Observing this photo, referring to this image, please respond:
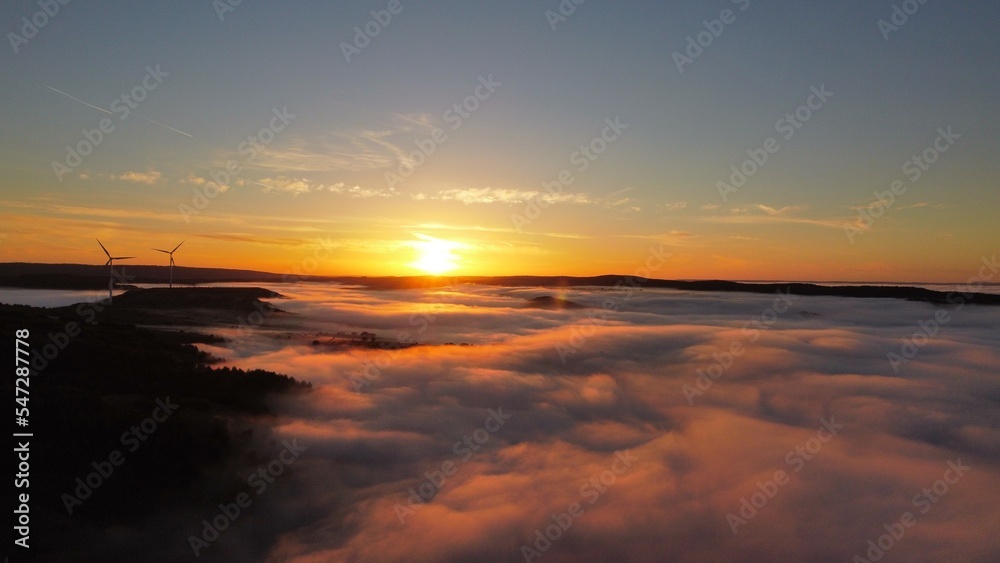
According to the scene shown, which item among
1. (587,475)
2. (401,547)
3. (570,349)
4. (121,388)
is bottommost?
(401,547)

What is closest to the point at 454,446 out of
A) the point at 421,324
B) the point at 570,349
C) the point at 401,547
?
the point at 401,547

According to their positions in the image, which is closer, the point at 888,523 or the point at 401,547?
the point at 401,547

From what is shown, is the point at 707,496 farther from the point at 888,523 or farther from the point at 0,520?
the point at 0,520

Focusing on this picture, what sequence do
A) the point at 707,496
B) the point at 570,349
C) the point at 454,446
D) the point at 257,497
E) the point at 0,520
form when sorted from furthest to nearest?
the point at 570,349
the point at 454,446
the point at 707,496
the point at 257,497
the point at 0,520

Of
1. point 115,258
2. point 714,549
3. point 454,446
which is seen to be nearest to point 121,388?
point 454,446

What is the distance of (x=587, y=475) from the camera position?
17422 millimetres

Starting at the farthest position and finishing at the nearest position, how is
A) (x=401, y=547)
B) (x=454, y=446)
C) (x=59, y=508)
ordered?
1. (x=454, y=446)
2. (x=401, y=547)
3. (x=59, y=508)

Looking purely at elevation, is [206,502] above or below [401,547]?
above

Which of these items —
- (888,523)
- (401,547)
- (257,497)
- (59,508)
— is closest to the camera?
(59,508)

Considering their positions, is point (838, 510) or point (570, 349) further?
point (570, 349)

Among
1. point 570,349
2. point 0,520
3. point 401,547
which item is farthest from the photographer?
point 570,349

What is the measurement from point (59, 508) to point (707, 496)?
16.9m

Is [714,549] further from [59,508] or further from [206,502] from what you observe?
[59,508]

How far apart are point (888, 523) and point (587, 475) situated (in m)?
8.79
